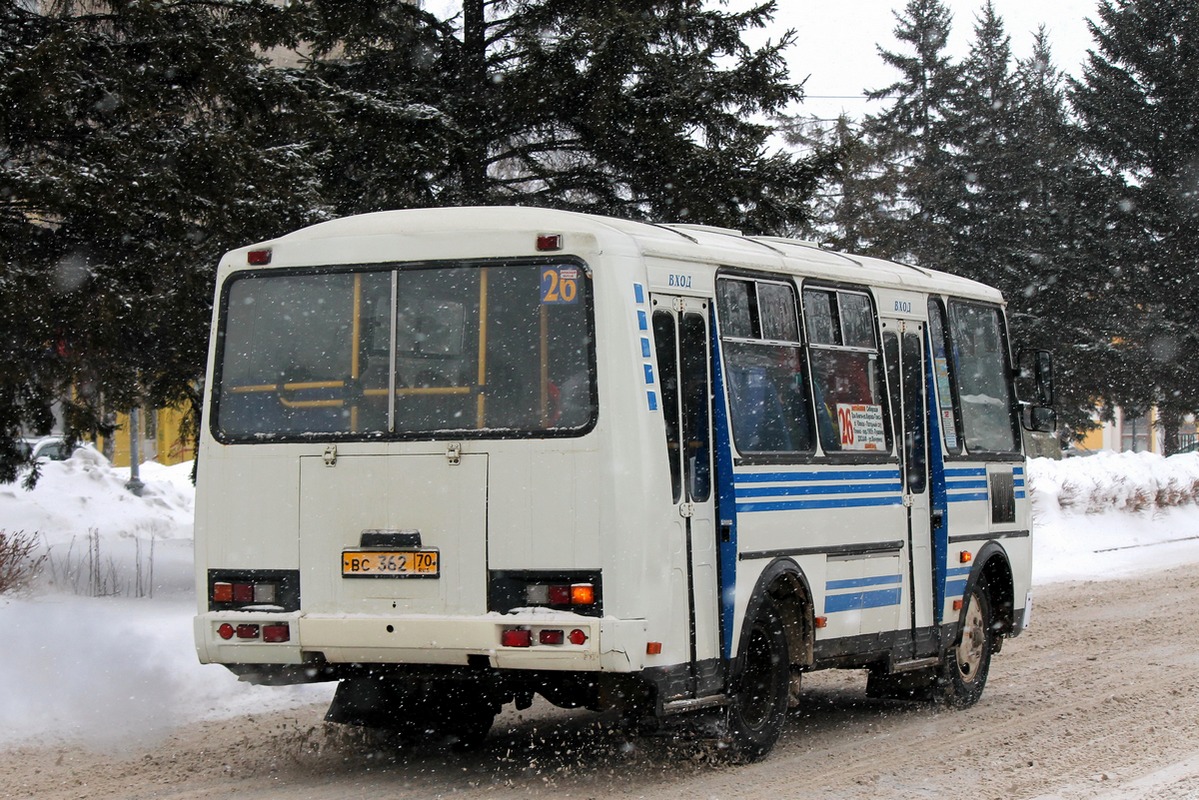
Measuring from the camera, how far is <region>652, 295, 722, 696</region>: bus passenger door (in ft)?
26.9

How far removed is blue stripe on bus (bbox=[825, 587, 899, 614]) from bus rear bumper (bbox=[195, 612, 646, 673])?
7.31 ft

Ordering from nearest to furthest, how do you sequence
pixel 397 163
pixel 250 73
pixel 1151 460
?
pixel 250 73 → pixel 397 163 → pixel 1151 460

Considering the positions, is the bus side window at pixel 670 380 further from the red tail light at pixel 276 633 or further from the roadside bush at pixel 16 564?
the roadside bush at pixel 16 564

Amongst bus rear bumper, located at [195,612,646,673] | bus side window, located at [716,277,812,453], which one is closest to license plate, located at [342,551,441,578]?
bus rear bumper, located at [195,612,646,673]

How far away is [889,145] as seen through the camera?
50.0 m

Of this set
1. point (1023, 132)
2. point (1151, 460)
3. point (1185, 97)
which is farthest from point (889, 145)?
point (1151, 460)

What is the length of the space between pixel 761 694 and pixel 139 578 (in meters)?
8.24

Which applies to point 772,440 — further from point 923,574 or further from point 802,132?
point 802,132

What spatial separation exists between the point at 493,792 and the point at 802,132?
40.9 m

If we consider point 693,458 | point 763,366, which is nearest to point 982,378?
point 763,366

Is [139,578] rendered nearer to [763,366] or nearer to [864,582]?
[864,582]

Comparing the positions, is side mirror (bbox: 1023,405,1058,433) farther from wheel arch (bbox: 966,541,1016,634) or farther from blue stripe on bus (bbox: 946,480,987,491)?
wheel arch (bbox: 966,541,1016,634)

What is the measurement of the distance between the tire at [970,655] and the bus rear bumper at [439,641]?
4.22 metres

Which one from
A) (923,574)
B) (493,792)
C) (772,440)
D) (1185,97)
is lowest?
(493,792)
